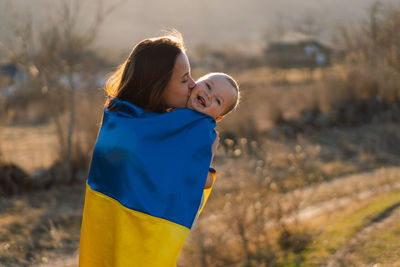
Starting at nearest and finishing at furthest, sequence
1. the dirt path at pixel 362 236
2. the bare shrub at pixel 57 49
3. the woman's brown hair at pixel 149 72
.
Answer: the woman's brown hair at pixel 149 72
the dirt path at pixel 362 236
the bare shrub at pixel 57 49

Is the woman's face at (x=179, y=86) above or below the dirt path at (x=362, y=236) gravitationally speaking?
above

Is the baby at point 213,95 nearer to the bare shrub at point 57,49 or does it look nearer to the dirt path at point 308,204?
the dirt path at point 308,204

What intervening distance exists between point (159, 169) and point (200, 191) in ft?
0.75

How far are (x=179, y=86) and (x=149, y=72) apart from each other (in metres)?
0.18

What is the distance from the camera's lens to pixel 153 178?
217cm

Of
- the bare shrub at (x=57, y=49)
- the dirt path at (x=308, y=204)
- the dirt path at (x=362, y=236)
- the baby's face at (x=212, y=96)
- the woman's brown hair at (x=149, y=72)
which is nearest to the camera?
the woman's brown hair at (x=149, y=72)

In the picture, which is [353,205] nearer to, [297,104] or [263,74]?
[297,104]

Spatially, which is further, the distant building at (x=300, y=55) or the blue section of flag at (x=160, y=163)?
the distant building at (x=300, y=55)

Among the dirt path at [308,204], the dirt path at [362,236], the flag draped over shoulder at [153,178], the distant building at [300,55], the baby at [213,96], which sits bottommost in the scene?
the distant building at [300,55]

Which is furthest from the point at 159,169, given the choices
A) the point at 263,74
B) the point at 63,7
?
the point at 263,74

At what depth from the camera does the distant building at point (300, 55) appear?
2654 centimetres

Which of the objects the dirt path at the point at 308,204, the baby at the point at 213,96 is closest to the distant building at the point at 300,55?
the dirt path at the point at 308,204

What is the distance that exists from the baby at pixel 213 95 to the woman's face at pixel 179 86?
0.04 m

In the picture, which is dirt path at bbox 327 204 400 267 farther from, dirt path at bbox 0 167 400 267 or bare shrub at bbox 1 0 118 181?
bare shrub at bbox 1 0 118 181
